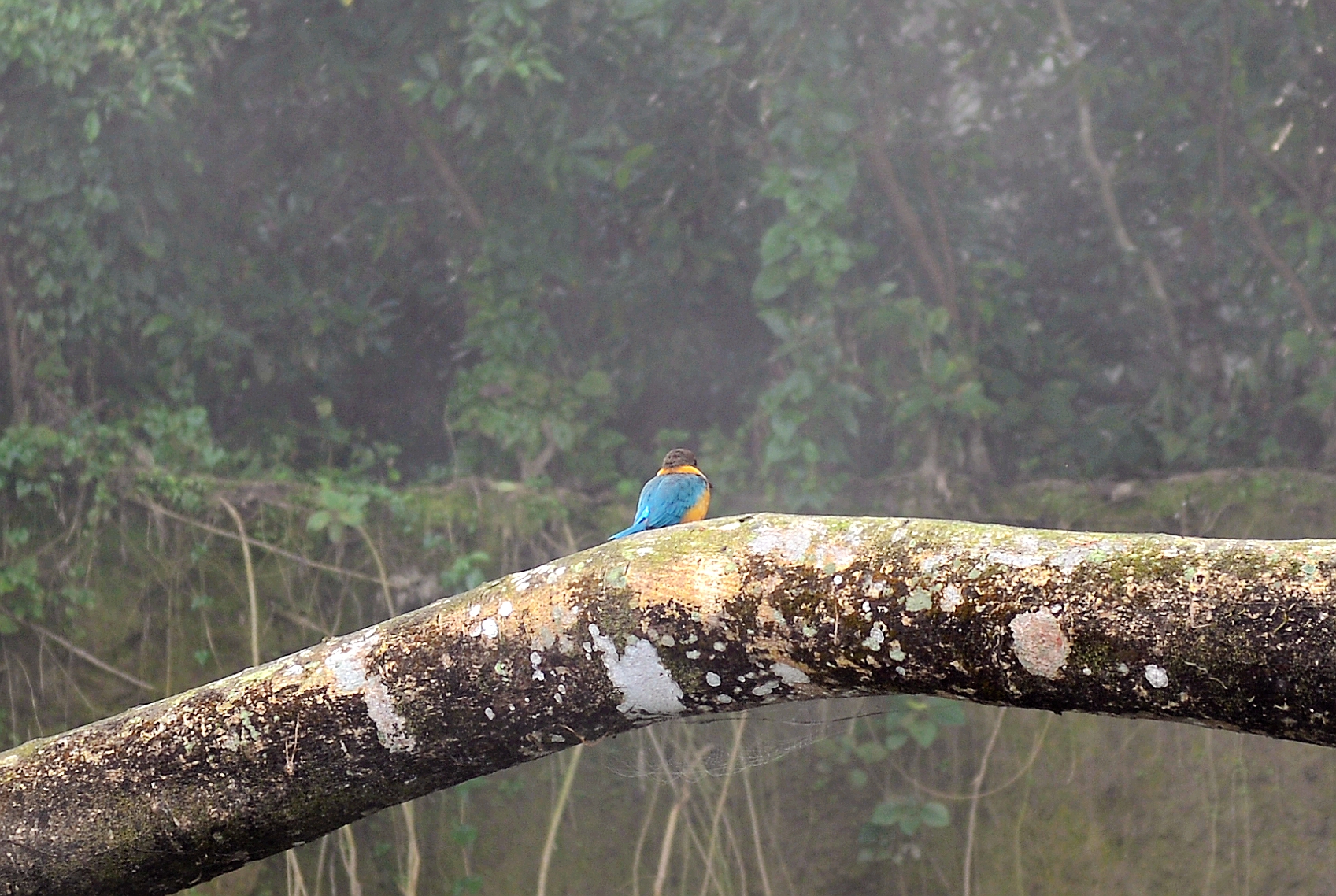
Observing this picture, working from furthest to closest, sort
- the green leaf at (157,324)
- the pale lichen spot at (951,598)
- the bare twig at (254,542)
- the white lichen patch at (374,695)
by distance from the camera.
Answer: the green leaf at (157,324), the bare twig at (254,542), the white lichen patch at (374,695), the pale lichen spot at (951,598)

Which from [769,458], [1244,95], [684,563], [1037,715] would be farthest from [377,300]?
[684,563]

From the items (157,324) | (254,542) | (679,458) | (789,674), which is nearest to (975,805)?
(679,458)

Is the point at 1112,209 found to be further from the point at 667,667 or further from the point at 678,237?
the point at 667,667

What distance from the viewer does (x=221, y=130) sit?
451 centimetres

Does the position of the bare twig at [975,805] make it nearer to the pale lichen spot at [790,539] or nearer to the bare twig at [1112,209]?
the bare twig at [1112,209]

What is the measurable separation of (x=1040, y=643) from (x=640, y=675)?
1.52 feet

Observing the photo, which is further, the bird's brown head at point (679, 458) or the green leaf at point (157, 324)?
the green leaf at point (157, 324)

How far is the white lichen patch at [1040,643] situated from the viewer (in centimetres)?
118

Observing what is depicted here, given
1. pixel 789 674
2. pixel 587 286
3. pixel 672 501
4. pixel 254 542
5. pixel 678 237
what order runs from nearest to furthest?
1. pixel 789 674
2. pixel 672 501
3. pixel 254 542
4. pixel 678 237
5. pixel 587 286

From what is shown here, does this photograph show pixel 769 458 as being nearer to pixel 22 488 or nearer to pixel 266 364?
pixel 266 364

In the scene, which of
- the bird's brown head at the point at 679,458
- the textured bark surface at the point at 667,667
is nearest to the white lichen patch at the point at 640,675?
the textured bark surface at the point at 667,667

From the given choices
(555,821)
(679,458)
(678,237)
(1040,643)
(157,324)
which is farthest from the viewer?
(678,237)

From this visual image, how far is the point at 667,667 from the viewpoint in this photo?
1.39m

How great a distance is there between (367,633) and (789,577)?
58 centimetres
